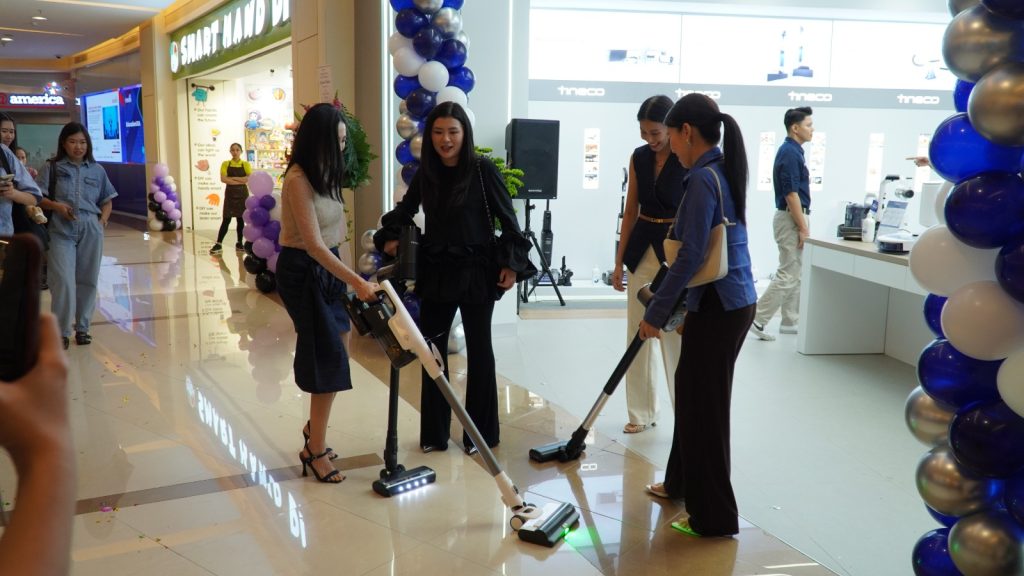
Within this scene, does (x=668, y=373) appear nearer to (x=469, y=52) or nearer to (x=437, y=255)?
(x=437, y=255)

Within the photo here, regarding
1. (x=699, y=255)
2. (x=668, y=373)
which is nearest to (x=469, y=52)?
(x=668, y=373)

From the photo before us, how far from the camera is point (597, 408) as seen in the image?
10.9ft

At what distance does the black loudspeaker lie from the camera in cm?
626

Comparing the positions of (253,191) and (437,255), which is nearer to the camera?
(437,255)

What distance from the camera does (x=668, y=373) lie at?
141 inches

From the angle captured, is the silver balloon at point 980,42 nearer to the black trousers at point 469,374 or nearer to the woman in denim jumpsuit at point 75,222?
the black trousers at point 469,374

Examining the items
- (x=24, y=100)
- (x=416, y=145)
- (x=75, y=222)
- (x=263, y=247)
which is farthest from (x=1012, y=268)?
(x=24, y=100)

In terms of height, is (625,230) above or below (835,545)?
above

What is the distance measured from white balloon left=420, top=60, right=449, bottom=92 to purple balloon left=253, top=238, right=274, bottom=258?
293 cm

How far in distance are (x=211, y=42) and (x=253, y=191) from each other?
5098 millimetres

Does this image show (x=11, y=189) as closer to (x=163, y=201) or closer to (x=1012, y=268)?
(x=1012, y=268)

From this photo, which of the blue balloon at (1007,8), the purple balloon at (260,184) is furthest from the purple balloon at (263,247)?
the blue balloon at (1007,8)

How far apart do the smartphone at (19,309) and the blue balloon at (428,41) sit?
474cm

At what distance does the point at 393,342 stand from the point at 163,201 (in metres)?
12.4
